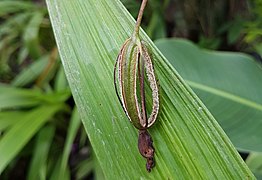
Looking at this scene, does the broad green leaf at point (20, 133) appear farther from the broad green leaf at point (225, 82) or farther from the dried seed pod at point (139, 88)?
the dried seed pod at point (139, 88)

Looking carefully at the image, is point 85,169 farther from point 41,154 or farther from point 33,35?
point 33,35

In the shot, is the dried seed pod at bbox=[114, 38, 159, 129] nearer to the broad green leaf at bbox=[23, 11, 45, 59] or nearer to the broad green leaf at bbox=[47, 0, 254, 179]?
the broad green leaf at bbox=[47, 0, 254, 179]

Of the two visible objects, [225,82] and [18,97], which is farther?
[18,97]

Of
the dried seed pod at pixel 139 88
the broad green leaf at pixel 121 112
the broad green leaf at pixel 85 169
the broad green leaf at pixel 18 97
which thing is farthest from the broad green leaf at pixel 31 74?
the dried seed pod at pixel 139 88

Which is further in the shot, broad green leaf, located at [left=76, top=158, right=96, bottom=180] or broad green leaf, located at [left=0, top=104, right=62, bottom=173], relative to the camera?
broad green leaf, located at [left=76, top=158, right=96, bottom=180]

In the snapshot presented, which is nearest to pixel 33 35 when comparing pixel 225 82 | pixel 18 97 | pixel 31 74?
pixel 31 74

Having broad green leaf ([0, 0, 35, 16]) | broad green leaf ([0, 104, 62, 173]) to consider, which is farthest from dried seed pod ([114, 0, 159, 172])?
broad green leaf ([0, 0, 35, 16])
